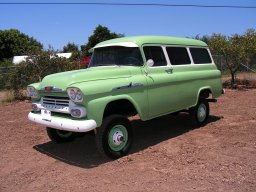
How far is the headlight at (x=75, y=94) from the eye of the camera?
5861 millimetres

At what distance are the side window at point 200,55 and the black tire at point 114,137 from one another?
10.0ft

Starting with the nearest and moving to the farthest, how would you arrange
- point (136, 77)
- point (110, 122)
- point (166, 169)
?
1. point (166, 169)
2. point (110, 122)
3. point (136, 77)

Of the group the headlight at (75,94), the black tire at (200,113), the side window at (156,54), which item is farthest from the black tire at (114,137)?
the black tire at (200,113)

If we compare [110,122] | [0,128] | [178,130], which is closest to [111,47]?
[110,122]

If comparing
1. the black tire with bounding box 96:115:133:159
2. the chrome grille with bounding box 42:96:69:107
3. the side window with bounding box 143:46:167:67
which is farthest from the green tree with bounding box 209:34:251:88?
the chrome grille with bounding box 42:96:69:107

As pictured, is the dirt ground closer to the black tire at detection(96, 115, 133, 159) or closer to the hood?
the black tire at detection(96, 115, 133, 159)

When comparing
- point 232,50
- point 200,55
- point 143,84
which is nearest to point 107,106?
point 143,84

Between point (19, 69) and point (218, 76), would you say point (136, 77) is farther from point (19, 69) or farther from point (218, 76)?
point (19, 69)

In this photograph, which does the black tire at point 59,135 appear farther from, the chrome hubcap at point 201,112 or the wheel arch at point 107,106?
the chrome hubcap at point 201,112

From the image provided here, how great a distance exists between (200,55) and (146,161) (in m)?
3.81

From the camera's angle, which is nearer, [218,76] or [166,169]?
[166,169]

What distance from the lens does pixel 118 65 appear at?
7219mm

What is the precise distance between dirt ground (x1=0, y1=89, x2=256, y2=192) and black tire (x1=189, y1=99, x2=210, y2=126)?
202mm

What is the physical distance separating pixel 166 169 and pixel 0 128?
5.29 meters
